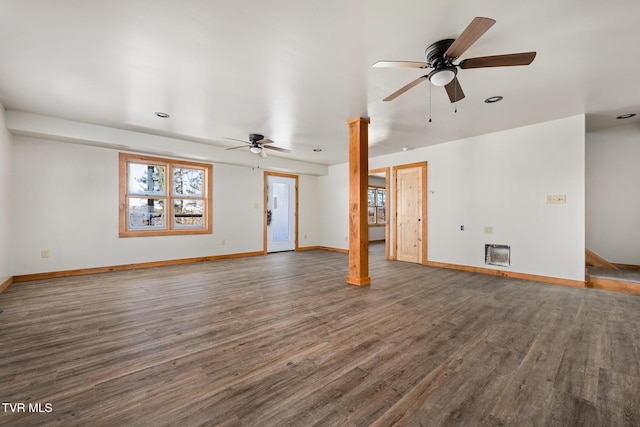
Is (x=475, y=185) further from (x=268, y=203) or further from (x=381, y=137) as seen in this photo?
(x=268, y=203)

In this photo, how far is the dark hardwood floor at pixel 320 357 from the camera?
1486 millimetres

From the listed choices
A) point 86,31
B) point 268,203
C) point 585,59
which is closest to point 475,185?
point 585,59

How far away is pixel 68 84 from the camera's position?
123 inches

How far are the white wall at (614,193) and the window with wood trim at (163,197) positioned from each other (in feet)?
26.7

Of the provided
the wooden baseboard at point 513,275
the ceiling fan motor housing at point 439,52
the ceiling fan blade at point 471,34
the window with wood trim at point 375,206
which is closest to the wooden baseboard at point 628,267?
the wooden baseboard at point 513,275

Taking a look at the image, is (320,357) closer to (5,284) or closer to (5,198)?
(5,284)

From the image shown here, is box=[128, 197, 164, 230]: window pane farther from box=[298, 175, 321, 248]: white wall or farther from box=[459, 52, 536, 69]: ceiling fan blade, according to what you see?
box=[459, 52, 536, 69]: ceiling fan blade

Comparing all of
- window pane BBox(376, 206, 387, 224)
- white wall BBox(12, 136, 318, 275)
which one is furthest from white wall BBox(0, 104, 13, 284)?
window pane BBox(376, 206, 387, 224)

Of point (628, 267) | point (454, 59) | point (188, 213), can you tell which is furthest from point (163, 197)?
point (628, 267)

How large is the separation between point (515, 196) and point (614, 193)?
2011mm

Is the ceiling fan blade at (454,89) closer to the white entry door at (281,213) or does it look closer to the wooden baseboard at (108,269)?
the white entry door at (281,213)

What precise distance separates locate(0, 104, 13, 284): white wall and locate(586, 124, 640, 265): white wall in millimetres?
9872

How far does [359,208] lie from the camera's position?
163 inches

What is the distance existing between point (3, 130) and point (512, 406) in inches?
260
